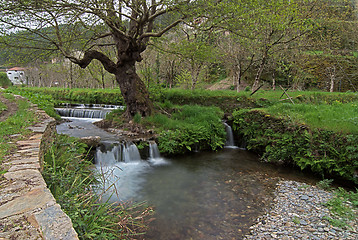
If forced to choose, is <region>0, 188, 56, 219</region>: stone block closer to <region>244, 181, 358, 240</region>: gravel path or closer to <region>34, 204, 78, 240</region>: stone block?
<region>34, 204, 78, 240</region>: stone block

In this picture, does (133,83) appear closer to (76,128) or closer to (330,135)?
(76,128)

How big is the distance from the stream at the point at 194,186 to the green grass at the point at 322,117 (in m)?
1.98

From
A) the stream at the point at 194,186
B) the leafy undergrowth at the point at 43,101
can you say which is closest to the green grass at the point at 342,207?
the stream at the point at 194,186

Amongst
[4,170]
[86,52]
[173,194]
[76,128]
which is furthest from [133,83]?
[4,170]

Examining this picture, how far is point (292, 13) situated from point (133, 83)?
9.38 meters

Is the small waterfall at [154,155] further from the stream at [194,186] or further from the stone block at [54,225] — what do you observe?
the stone block at [54,225]

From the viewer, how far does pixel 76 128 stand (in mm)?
11656

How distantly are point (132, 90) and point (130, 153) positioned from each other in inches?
156

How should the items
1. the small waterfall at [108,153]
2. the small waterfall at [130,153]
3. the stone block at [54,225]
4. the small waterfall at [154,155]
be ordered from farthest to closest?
1. the small waterfall at [154,155]
2. the small waterfall at [130,153]
3. the small waterfall at [108,153]
4. the stone block at [54,225]

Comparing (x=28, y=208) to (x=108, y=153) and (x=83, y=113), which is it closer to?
(x=108, y=153)

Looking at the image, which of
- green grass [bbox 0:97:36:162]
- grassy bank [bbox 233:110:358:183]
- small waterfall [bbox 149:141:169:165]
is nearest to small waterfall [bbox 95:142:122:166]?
small waterfall [bbox 149:141:169:165]

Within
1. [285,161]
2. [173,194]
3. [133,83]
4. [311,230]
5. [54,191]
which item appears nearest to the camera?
[54,191]

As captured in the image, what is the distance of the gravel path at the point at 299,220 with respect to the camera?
430 centimetres

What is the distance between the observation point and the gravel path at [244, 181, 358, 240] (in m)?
4.30
